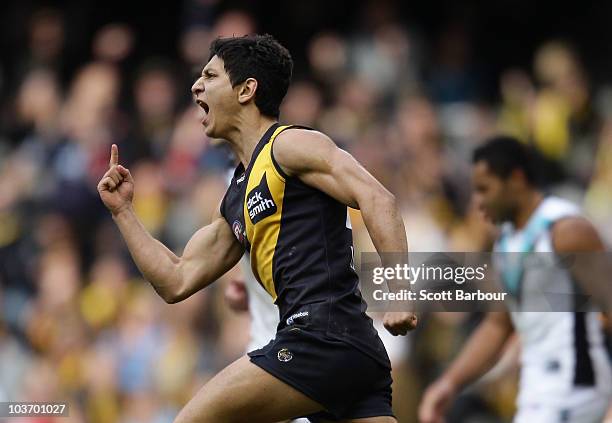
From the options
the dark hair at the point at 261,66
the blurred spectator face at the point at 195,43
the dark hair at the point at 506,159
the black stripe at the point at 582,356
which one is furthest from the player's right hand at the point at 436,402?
the blurred spectator face at the point at 195,43

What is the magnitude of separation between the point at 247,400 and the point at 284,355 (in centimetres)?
24

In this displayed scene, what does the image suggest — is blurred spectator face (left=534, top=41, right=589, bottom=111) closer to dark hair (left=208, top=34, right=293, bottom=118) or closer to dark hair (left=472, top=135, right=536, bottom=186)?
dark hair (left=472, top=135, right=536, bottom=186)

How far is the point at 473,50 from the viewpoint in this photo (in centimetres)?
1484

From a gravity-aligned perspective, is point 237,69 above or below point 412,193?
below

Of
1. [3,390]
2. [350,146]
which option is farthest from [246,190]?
[350,146]

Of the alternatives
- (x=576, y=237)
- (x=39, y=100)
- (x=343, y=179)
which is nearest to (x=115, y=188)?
(x=343, y=179)

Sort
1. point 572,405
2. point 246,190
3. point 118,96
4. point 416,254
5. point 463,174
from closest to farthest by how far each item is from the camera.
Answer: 1. point 246,190
2. point 572,405
3. point 416,254
4. point 463,174
5. point 118,96

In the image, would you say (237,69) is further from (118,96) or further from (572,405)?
(118,96)

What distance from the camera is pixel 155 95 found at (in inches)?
559

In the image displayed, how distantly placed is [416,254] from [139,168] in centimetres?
433

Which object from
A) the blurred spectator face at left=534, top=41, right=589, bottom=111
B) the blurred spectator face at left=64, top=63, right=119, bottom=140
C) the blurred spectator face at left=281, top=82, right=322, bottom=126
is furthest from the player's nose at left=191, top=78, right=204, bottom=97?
the blurred spectator face at left=64, top=63, right=119, bottom=140

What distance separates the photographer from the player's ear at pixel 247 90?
620 centimetres

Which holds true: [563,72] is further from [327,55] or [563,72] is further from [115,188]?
[115,188]

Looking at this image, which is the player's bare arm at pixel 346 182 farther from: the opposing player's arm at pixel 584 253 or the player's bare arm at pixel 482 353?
the player's bare arm at pixel 482 353
